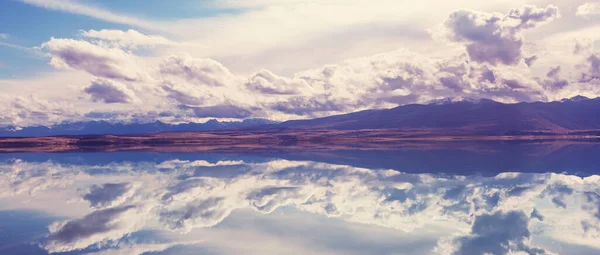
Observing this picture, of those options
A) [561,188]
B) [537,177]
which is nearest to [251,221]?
[561,188]

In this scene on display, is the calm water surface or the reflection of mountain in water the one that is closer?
the calm water surface

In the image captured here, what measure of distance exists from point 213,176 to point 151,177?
25.7 ft

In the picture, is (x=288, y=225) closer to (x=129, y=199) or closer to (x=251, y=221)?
(x=251, y=221)

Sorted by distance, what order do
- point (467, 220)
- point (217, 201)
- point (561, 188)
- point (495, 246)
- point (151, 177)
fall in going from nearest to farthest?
point (495, 246) → point (467, 220) → point (217, 201) → point (561, 188) → point (151, 177)

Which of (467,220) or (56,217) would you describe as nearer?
(467,220)

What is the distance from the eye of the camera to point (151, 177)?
60562 millimetres

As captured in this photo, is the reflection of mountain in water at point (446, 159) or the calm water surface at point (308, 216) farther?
the reflection of mountain in water at point (446, 159)

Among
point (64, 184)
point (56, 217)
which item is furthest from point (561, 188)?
point (64, 184)

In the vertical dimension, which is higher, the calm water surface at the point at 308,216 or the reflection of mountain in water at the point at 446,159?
the reflection of mountain in water at the point at 446,159

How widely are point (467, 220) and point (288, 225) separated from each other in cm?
1102

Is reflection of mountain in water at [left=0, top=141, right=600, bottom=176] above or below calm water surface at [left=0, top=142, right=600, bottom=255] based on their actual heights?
above

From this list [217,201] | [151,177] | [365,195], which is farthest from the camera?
[151,177]

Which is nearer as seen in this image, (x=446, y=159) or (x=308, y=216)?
(x=308, y=216)

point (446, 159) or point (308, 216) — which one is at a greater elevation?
point (446, 159)
